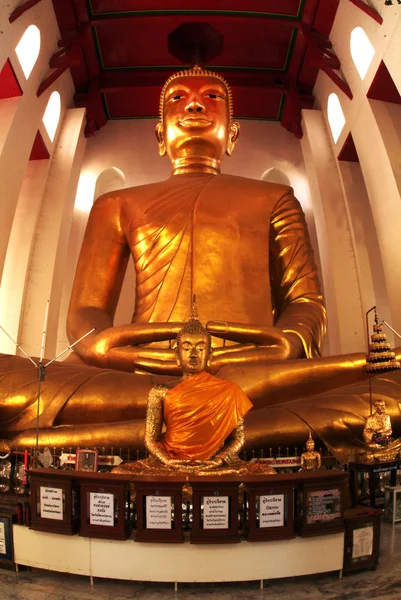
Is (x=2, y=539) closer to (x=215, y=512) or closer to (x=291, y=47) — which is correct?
(x=215, y=512)

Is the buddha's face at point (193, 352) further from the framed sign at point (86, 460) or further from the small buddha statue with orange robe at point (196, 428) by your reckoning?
the framed sign at point (86, 460)

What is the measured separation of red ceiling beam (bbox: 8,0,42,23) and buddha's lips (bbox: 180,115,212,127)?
176cm

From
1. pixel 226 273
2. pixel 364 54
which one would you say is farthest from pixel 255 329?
pixel 364 54

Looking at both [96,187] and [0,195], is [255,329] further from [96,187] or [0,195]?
[96,187]

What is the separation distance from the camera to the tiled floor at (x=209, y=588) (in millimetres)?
1828

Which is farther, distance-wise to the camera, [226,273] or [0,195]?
[0,195]

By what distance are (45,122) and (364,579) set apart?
6.25 metres

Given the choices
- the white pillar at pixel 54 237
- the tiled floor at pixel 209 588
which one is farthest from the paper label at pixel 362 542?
the white pillar at pixel 54 237

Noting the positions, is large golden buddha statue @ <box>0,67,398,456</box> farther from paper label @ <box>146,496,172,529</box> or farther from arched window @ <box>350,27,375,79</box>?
arched window @ <box>350,27,375,79</box>

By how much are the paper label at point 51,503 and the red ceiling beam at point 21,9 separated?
14.9 ft

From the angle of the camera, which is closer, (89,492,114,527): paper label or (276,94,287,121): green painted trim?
(89,492,114,527): paper label

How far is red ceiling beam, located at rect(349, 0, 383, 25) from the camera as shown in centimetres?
528

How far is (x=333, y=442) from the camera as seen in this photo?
9.71 ft

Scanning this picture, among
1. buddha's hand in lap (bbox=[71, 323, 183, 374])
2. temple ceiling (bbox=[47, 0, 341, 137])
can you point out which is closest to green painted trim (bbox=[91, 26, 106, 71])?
temple ceiling (bbox=[47, 0, 341, 137])
